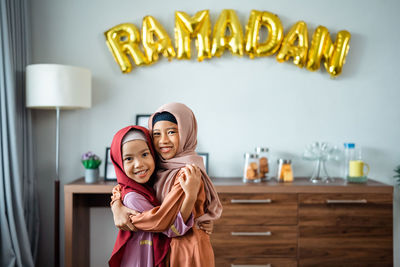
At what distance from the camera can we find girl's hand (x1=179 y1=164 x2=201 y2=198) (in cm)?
103

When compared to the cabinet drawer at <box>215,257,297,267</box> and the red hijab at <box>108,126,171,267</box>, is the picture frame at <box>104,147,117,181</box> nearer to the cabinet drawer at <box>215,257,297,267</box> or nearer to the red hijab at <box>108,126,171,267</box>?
the cabinet drawer at <box>215,257,297,267</box>

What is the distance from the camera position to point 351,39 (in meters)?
2.57

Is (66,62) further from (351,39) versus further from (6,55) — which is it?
(351,39)

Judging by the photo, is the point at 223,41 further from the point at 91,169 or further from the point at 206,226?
the point at 206,226

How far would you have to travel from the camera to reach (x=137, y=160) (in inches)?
42.8

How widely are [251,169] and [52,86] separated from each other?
1.48 meters

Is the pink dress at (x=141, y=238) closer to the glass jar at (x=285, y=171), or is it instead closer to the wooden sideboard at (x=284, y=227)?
the wooden sideboard at (x=284, y=227)

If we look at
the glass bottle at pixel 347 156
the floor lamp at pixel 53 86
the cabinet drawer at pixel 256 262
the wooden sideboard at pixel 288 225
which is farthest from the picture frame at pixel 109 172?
the glass bottle at pixel 347 156

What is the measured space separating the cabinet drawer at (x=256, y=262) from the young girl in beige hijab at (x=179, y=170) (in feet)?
3.60

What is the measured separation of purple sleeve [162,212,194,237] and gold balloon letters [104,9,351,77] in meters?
1.66

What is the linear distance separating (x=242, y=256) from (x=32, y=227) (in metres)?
1.59

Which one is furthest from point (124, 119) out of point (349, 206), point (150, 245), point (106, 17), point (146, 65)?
point (349, 206)

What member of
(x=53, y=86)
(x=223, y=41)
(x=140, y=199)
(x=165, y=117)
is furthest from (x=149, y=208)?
(x=223, y=41)

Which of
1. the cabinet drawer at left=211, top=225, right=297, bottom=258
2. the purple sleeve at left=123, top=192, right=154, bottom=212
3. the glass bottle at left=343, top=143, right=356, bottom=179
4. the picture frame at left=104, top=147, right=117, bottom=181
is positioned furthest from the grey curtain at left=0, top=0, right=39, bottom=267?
the glass bottle at left=343, top=143, right=356, bottom=179
